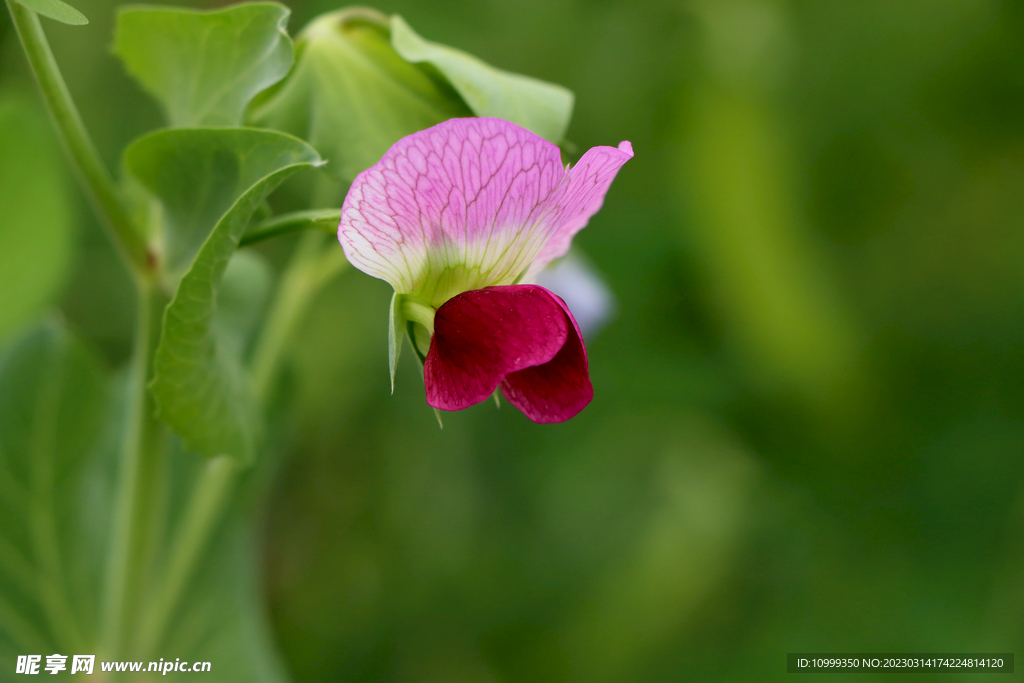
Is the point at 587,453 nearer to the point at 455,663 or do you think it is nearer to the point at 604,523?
the point at 604,523

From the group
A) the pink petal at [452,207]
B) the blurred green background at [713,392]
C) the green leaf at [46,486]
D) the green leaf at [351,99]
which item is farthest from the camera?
the blurred green background at [713,392]

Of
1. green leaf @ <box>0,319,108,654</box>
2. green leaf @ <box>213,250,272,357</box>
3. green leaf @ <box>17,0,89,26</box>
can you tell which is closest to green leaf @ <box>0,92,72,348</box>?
green leaf @ <box>0,319,108,654</box>

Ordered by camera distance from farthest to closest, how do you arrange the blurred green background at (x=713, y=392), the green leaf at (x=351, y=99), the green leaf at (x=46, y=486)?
the blurred green background at (x=713, y=392) → the green leaf at (x=46, y=486) → the green leaf at (x=351, y=99)

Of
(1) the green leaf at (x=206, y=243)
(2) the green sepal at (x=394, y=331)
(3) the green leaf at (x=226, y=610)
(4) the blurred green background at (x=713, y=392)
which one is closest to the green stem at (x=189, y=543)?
(3) the green leaf at (x=226, y=610)

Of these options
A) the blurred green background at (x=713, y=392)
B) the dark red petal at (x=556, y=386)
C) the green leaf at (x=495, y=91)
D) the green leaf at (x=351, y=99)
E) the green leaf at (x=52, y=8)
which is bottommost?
the blurred green background at (x=713, y=392)

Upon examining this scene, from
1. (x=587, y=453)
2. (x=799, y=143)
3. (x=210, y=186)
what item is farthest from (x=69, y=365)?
(x=799, y=143)

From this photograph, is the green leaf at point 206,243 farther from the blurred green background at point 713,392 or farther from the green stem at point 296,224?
the blurred green background at point 713,392

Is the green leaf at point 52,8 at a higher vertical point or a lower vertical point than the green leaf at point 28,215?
higher
